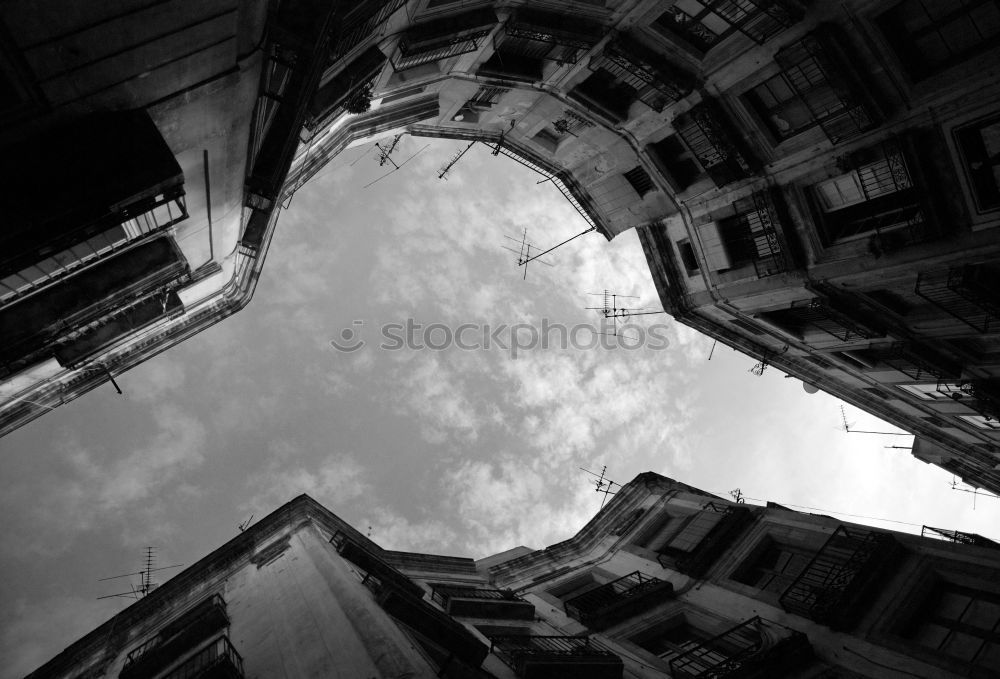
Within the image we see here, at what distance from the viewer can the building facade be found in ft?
33.2

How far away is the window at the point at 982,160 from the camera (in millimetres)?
9914

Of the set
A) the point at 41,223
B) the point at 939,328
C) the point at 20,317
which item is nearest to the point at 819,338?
the point at 939,328

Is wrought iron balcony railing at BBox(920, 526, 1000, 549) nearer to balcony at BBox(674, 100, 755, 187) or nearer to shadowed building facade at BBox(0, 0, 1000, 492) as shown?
shadowed building facade at BBox(0, 0, 1000, 492)

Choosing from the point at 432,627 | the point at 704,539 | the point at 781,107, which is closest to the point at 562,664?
the point at 432,627

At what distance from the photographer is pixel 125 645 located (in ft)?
49.5

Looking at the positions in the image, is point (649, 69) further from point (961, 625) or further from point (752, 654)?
point (752, 654)

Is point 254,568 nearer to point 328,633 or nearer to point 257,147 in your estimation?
point 328,633

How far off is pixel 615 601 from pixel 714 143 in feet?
51.4

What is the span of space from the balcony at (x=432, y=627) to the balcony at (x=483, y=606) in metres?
5.26

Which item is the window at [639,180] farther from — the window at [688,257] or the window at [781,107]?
the window at [781,107]

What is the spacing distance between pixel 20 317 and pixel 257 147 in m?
5.42

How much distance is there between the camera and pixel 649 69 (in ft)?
45.7

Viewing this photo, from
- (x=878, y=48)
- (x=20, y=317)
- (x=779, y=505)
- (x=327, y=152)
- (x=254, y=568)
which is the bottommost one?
(x=779, y=505)

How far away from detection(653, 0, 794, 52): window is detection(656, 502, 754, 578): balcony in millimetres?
15976
